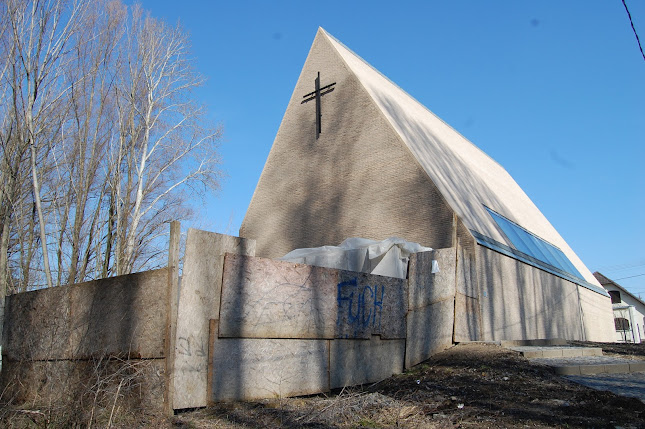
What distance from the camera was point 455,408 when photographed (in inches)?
229

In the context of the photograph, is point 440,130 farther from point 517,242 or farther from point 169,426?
point 169,426

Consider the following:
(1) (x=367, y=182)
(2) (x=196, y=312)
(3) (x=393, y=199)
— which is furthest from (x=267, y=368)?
(1) (x=367, y=182)

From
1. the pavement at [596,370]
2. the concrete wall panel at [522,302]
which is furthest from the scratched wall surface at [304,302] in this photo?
the concrete wall panel at [522,302]

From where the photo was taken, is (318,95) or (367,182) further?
(318,95)

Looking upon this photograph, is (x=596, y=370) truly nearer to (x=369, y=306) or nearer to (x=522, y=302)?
(x=369, y=306)

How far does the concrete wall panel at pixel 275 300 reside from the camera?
20.5ft

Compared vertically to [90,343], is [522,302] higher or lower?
higher

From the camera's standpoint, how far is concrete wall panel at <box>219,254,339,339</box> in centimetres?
625

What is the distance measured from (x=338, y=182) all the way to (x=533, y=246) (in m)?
7.34

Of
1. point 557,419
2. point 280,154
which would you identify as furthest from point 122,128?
point 557,419

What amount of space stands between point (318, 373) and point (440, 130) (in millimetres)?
16733

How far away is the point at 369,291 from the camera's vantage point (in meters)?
7.96

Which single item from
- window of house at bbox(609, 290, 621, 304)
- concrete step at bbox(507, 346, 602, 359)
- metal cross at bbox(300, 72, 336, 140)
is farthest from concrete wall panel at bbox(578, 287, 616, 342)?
window of house at bbox(609, 290, 621, 304)

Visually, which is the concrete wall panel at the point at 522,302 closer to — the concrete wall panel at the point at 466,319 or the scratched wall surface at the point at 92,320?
the concrete wall panel at the point at 466,319
